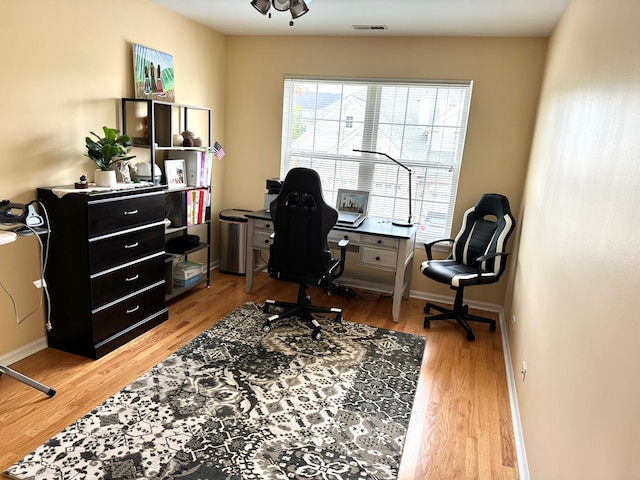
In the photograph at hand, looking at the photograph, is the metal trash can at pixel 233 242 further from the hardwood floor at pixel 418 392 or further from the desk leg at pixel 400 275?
the desk leg at pixel 400 275

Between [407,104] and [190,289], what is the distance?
2711mm

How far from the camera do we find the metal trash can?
4.59m

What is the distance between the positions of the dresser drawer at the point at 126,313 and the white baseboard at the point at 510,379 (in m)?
2.44

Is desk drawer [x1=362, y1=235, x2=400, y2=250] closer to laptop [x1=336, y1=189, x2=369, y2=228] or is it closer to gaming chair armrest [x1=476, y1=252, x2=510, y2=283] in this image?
laptop [x1=336, y1=189, x2=369, y2=228]

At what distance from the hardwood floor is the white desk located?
0.42 meters

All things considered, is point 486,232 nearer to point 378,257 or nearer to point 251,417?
point 378,257

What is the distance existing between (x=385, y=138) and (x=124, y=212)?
8.23 ft

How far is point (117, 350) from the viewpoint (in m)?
2.99

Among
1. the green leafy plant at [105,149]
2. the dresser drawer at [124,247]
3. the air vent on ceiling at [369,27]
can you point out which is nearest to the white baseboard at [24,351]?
the dresser drawer at [124,247]

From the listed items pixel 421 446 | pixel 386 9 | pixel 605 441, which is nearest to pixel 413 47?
pixel 386 9

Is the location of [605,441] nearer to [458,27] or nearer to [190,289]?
[458,27]

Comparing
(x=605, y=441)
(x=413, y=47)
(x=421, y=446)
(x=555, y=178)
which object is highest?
(x=413, y=47)

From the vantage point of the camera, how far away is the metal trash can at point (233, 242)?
4.59 m

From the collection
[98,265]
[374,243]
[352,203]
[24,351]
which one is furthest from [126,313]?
[352,203]
